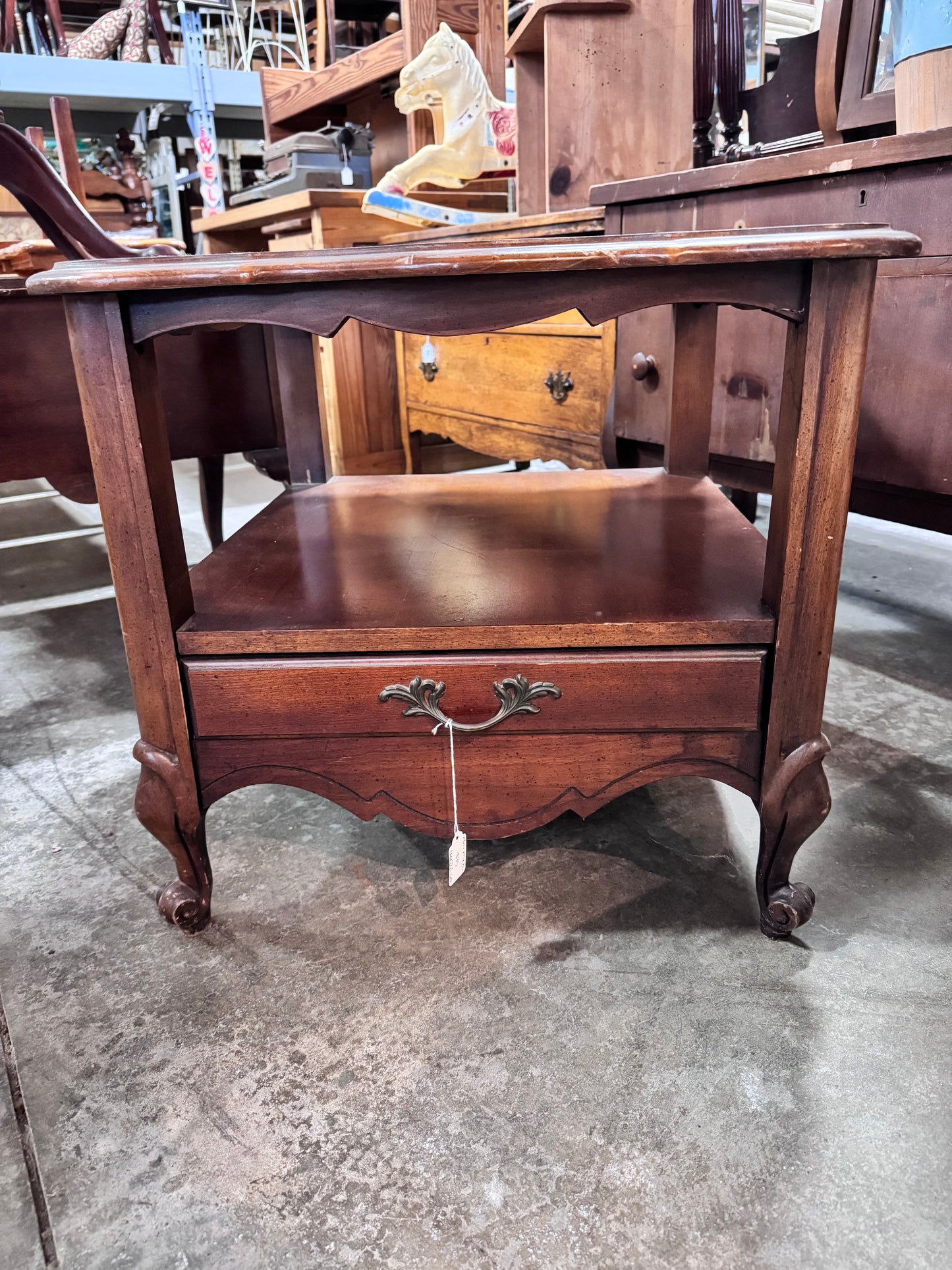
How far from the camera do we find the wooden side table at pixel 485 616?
73 centimetres

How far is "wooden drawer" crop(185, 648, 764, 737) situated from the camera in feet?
2.71

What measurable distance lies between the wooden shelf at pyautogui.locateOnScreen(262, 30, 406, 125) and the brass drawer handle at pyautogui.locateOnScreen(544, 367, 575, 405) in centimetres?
132

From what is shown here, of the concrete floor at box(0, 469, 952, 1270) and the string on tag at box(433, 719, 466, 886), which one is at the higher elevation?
the string on tag at box(433, 719, 466, 886)

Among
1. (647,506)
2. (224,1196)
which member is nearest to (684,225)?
(647,506)

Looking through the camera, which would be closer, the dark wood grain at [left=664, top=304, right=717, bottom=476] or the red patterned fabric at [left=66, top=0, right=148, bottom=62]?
the dark wood grain at [left=664, top=304, right=717, bottom=476]

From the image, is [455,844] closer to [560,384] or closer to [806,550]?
[806,550]

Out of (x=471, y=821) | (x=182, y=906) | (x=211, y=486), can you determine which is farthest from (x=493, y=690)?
(x=211, y=486)

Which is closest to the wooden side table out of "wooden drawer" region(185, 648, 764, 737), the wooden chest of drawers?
"wooden drawer" region(185, 648, 764, 737)

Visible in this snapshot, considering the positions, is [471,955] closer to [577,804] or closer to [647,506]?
[577,804]

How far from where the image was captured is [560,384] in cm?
182

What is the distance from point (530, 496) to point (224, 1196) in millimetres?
908

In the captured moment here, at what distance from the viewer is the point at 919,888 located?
101cm

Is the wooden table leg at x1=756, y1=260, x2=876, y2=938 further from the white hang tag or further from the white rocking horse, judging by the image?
the white rocking horse

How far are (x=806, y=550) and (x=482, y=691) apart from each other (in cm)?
32
